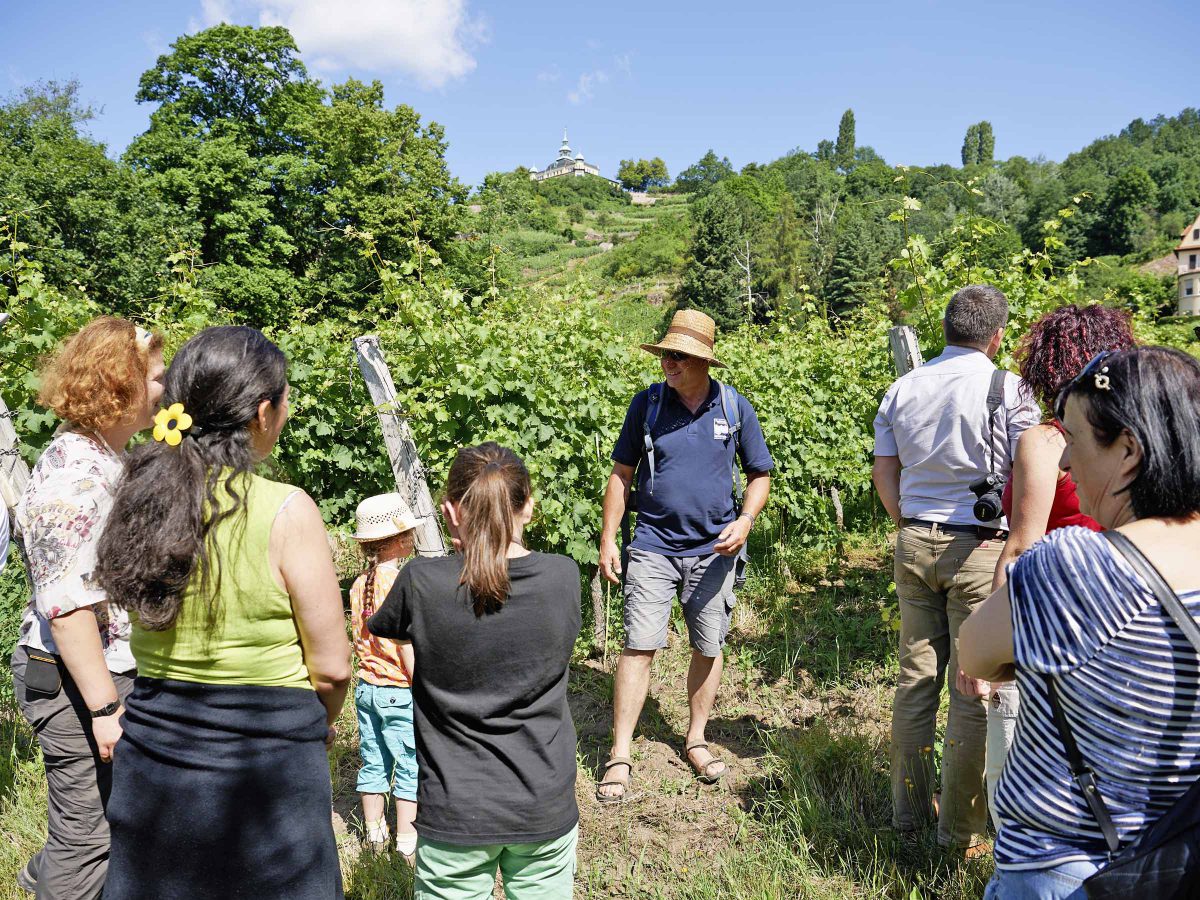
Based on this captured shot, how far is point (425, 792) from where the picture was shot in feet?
6.20

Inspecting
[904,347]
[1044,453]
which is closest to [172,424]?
[1044,453]

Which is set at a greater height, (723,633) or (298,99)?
(298,99)

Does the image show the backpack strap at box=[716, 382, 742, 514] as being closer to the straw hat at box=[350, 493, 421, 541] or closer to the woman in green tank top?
the straw hat at box=[350, 493, 421, 541]

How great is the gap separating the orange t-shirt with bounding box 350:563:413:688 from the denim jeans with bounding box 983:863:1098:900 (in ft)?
6.77

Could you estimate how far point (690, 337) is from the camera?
3.45 metres

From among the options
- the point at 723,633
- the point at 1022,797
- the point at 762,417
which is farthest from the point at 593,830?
the point at 762,417

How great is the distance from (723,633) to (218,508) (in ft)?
7.95

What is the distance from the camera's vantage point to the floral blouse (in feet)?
6.54

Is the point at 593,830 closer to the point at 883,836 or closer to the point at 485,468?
the point at 883,836

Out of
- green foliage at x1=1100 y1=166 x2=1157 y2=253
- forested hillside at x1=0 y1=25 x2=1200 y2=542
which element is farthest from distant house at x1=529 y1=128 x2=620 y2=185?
green foliage at x1=1100 y1=166 x2=1157 y2=253

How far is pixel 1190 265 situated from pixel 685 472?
225 feet

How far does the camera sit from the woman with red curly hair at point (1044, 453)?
213cm

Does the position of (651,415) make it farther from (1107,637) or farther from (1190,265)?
(1190,265)

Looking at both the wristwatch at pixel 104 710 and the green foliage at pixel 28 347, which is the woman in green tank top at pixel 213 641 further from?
the green foliage at pixel 28 347
